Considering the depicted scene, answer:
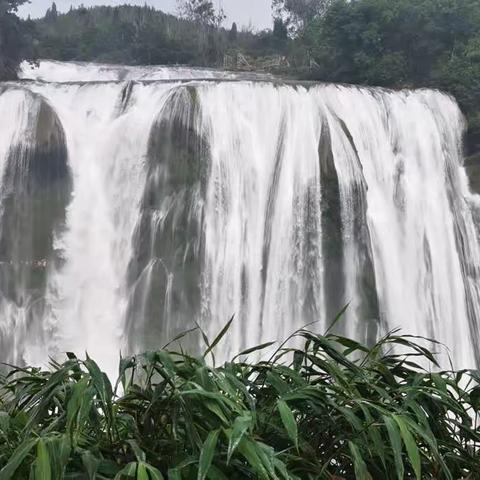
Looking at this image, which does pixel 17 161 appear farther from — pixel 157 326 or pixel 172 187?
pixel 157 326

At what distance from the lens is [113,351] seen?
11.3 metres

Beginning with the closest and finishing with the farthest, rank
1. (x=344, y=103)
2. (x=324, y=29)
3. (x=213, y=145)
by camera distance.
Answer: (x=213, y=145) < (x=344, y=103) < (x=324, y=29)

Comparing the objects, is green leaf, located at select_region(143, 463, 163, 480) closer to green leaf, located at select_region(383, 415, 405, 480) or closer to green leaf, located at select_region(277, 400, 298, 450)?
green leaf, located at select_region(277, 400, 298, 450)

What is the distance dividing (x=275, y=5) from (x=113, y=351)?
2575 cm

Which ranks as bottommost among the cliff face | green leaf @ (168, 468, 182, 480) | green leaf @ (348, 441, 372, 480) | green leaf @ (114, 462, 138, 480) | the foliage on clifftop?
green leaf @ (348, 441, 372, 480)

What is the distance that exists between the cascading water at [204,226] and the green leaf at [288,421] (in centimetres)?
911

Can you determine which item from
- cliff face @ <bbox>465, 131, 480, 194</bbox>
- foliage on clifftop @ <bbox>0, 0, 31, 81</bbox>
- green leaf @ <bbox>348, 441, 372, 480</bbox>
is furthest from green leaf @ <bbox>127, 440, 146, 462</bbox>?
foliage on clifftop @ <bbox>0, 0, 31, 81</bbox>

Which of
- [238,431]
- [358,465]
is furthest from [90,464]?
[358,465]

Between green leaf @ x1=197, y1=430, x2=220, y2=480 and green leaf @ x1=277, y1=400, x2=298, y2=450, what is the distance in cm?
21

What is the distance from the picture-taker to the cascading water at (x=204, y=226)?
451 inches

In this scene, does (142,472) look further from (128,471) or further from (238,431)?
(238,431)

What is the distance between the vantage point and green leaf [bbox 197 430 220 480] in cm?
188

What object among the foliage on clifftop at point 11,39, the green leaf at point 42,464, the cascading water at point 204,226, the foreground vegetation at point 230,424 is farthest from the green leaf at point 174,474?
the foliage on clifftop at point 11,39

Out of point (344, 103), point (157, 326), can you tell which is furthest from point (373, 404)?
point (344, 103)
